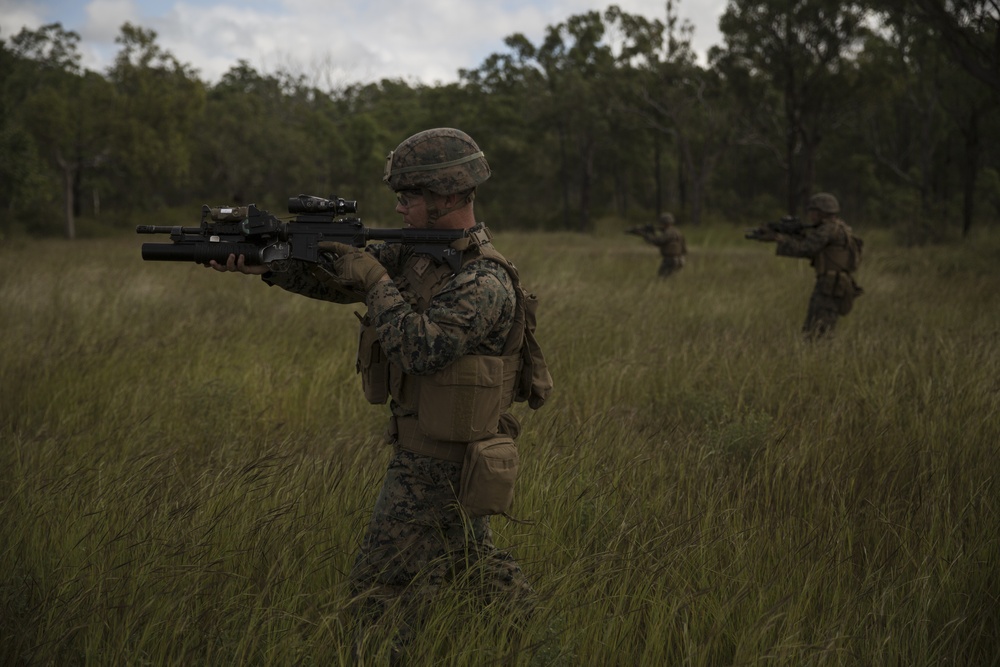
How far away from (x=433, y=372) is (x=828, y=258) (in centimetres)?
676

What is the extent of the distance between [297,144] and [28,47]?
16778 millimetres

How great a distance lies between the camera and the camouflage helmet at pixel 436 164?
8.43 feet

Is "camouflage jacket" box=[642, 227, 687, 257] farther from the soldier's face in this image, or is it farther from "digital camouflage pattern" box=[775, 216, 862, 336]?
the soldier's face

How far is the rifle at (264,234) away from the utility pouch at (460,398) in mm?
542

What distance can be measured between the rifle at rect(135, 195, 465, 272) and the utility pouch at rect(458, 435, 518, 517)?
31.4 inches

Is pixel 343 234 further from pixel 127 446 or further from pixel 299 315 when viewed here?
pixel 299 315

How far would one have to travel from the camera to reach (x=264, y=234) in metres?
2.76

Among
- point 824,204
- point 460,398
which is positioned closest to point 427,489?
point 460,398

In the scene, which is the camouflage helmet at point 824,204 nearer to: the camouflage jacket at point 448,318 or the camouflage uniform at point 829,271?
the camouflage uniform at point 829,271

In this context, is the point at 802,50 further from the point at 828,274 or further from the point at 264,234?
the point at 264,234

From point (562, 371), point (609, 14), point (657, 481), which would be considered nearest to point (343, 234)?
point (657, 481)

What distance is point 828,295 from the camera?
803 centimetres

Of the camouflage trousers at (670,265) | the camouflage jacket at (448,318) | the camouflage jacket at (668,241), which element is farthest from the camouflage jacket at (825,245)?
the camouflage jacket at (448,318)

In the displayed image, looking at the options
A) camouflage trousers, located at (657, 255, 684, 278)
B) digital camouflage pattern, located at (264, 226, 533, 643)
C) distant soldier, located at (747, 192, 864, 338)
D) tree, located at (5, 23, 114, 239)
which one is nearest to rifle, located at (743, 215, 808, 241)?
Result: distant soldier, located at (747, 192, 864, 338)
